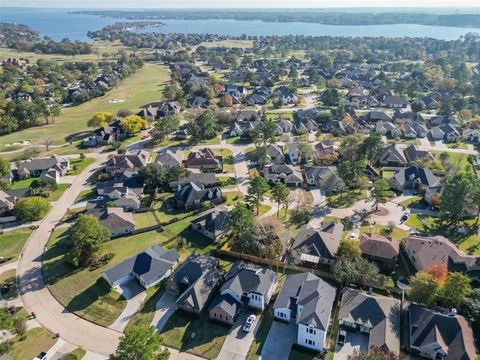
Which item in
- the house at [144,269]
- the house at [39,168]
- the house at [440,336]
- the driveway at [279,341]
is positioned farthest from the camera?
the house at [39,168]

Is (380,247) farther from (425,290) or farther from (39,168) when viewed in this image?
(39,168)

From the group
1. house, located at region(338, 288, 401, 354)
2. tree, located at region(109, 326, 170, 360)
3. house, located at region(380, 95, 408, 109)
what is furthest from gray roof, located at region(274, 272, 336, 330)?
house, located at region(380, 95, 408, 109)

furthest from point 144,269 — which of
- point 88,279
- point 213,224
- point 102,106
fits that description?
point 102,106

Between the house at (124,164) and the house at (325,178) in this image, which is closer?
the house at (325,178)

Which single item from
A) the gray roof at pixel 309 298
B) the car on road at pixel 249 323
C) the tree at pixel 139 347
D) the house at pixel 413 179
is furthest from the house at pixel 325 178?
the tree at pixel 139 347

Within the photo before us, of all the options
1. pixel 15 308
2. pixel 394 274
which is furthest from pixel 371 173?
pixel 15 308

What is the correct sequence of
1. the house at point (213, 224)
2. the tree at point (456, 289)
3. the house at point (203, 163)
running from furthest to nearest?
1. the house at point (203, 163)
2. the house at point (213, 224)
3. the tree at point (456, 289)

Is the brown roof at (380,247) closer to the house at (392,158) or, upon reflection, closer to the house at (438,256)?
the house at (438,256)
